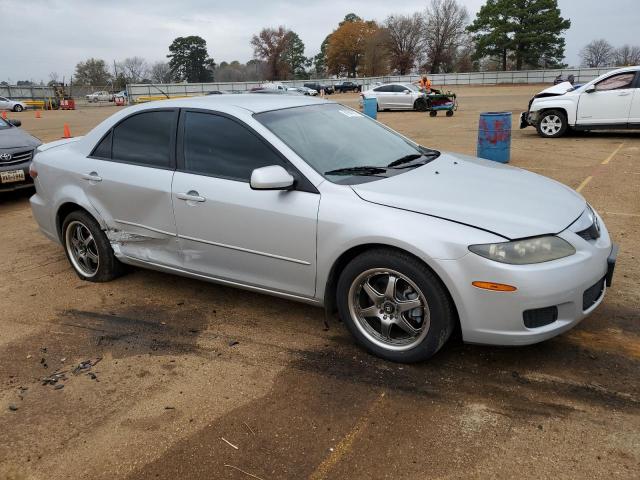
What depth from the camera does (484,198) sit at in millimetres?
3312

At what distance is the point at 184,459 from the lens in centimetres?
264

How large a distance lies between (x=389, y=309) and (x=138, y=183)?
87.4 inches

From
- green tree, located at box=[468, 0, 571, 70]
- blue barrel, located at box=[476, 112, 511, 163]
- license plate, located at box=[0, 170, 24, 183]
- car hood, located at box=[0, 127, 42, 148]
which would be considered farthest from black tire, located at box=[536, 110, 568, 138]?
green tree, located at box=[468, 0, 571, 70]

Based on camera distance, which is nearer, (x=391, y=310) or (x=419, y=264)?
(x=419, y=264)

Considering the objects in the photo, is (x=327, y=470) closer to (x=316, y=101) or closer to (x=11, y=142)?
(x=316, y=101)

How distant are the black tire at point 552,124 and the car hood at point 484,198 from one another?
10550 mm

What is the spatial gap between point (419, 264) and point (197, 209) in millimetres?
1690

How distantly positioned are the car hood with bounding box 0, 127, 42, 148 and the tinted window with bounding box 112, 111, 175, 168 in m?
4.97

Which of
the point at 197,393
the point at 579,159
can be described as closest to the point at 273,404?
the point at 197,393

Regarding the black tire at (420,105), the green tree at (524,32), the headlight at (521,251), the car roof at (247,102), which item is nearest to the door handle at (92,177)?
the car roof at (247,102)

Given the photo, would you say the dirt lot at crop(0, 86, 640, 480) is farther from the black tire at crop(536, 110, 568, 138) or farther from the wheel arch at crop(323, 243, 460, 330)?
the black tire at crop(536, 110, 568, 138)

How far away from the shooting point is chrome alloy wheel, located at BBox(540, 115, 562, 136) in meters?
13.4

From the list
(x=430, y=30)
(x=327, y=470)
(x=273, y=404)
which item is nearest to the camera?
(x=327, y=470)

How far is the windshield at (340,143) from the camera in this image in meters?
3.65
